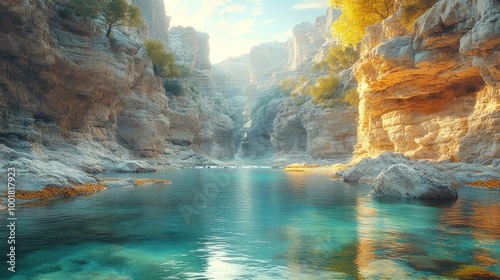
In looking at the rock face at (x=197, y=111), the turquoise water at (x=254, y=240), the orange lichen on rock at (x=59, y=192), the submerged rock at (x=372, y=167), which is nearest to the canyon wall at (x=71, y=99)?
the orange lichen on rock at (x=59, y=192)

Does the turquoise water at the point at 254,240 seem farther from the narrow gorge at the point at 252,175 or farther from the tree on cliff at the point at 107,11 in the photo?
the tree on cliff at the point at 107,11

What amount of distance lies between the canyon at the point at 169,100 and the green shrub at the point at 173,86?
0.86 m

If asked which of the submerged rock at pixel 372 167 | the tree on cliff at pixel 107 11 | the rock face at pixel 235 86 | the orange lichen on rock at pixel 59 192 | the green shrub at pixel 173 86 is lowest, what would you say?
the orange lichen on rock at pixel 59 192

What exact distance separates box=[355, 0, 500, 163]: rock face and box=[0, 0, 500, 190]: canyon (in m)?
0.08

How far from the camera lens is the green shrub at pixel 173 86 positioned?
217ft

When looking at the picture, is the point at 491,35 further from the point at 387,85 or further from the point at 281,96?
the point at 281,96

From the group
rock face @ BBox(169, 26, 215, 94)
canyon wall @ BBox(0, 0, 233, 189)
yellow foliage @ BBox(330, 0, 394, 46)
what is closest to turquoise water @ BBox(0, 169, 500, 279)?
canyon wall @ BBox(0, 0, 233, 189)

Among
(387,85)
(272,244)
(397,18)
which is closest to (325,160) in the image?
(387,85)

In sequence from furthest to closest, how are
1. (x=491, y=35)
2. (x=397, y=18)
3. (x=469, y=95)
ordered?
(x=397, y=18)
(x=469, y=95)
(x=491, y=35)

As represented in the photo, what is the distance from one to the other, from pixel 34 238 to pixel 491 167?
76.3ft

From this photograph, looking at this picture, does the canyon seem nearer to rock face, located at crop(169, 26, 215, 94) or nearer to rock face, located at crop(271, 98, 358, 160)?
rock face, located at crop(271, 98, 358, 160)

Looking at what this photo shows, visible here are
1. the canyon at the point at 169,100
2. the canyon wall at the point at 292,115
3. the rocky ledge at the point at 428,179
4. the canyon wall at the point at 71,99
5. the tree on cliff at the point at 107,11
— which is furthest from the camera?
the canyon wall at the point at 292,115

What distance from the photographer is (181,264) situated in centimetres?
709

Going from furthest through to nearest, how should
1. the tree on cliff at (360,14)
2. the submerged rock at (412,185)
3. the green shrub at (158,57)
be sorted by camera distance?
1. the green shrub at (158,57)
2. the tree on cliff at (360,14)
3. the submerged rock at (412,185)
